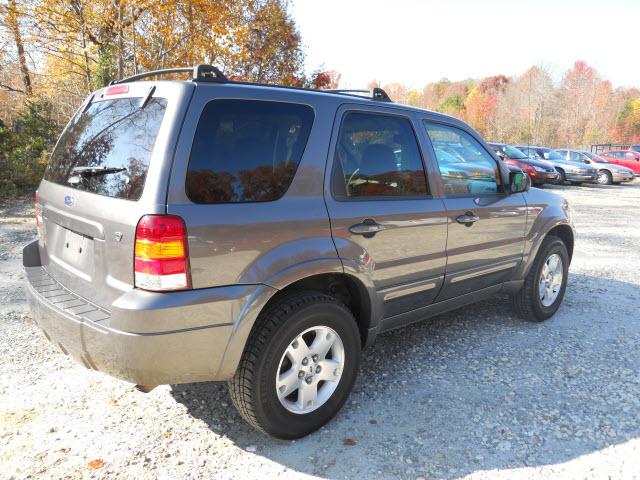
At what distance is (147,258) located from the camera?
213 cm

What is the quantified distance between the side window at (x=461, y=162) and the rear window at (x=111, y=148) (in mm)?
1941

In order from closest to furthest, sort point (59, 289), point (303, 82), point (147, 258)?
point (147, 258) → point (59, 289) → point (303, 82)

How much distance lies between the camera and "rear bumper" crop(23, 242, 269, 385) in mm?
2139

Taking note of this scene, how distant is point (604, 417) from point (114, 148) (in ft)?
10.5

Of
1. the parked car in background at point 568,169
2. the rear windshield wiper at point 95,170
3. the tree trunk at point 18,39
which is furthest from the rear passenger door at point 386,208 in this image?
the parked car in background at point 568,169

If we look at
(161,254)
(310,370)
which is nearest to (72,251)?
(161,254)

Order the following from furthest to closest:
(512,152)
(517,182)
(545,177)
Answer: (512,152) → (545,177) → (517,182)

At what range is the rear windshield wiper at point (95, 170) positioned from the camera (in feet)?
7.81

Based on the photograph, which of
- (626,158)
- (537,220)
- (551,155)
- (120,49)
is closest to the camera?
(537,220)

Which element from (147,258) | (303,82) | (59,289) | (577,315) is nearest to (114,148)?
(147,258)

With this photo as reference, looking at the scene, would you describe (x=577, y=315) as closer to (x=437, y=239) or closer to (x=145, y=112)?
(x=437, y=239)

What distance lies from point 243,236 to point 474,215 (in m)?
1.98

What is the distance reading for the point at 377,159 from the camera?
3057 mm

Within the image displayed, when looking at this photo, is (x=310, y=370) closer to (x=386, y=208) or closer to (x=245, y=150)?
(x=386, y=208)
